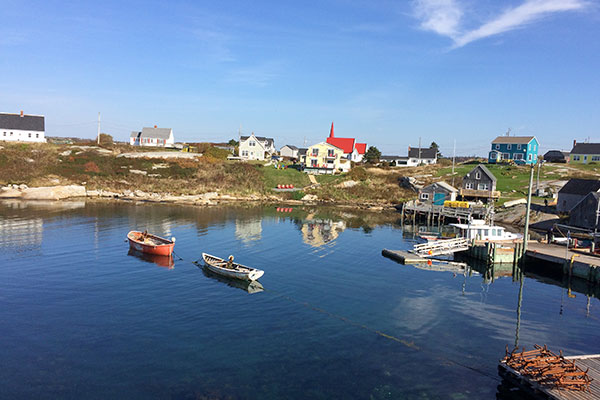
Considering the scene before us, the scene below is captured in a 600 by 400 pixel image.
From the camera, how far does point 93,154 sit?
114688 mm

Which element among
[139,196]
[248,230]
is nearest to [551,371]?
[248,230]

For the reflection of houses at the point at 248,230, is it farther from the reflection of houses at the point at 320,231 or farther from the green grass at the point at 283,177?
the green grass at the point at 283,177

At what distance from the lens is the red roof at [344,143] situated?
141750 mm

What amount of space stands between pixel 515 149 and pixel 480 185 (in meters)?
44.7

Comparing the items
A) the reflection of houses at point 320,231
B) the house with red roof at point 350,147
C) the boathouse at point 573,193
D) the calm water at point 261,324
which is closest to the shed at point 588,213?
the boathouse at point 573,193

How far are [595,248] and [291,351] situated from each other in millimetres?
43059

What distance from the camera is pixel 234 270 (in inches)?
1496

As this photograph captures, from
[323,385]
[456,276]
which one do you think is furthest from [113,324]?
[456,276]

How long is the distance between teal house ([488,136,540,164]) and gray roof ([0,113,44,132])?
141000mm

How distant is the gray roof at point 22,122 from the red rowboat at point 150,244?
10002 centimetres

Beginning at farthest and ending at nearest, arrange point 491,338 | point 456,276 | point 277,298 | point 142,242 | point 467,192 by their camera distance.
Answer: point 467,192
point 142,242
point 456,276
point 277,298
point 491,338

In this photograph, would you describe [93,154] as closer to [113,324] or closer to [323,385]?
[113,324]

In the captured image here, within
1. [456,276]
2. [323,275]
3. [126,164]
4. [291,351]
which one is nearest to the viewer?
[291,351]

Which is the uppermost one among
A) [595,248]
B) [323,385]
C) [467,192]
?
[467,192]
